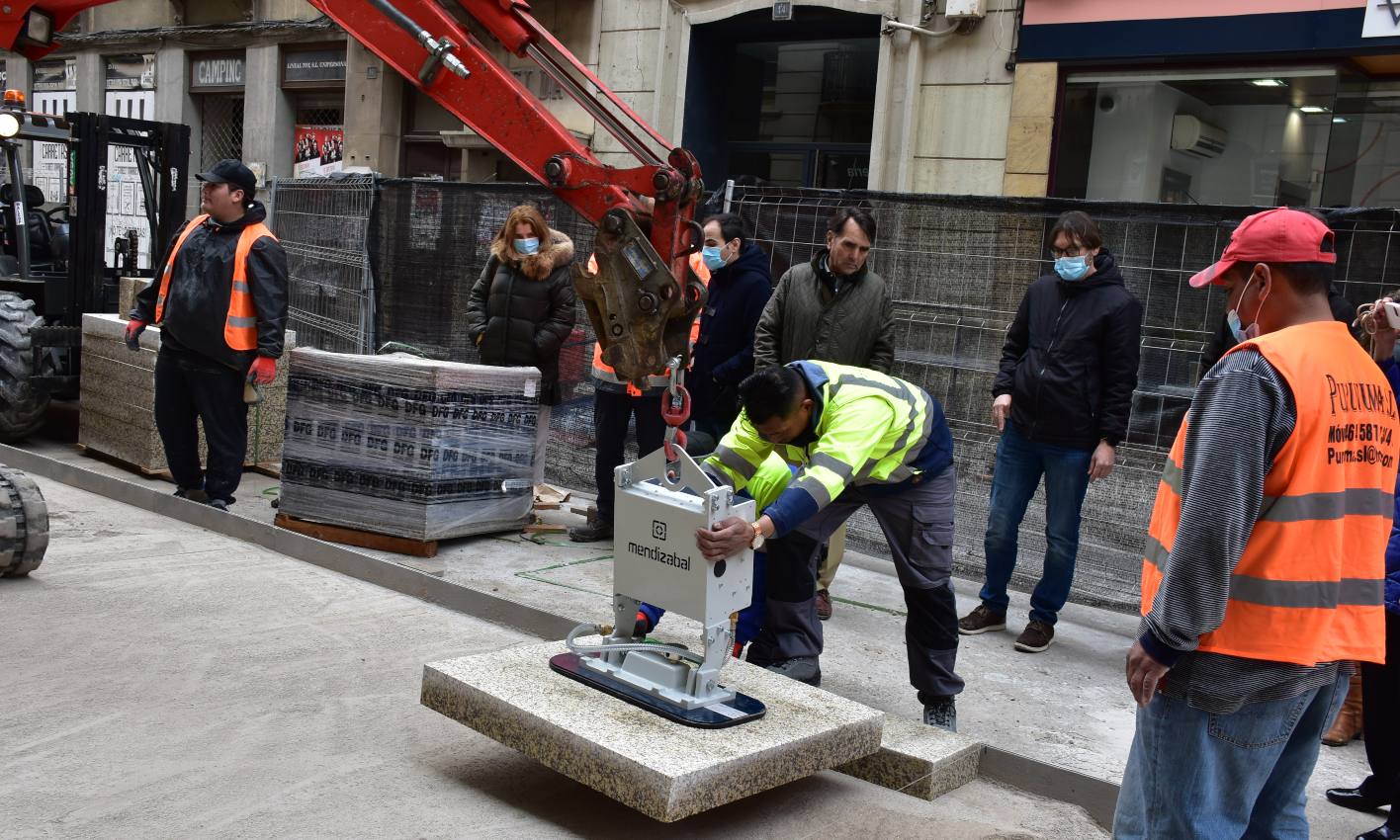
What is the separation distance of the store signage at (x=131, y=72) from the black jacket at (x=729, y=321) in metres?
15.5

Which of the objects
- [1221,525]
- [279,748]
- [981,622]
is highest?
[1221,525]

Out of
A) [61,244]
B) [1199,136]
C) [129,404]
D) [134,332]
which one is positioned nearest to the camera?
[134,332]

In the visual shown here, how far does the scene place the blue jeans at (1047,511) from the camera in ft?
19.5

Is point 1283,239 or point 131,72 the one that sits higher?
point 131,72

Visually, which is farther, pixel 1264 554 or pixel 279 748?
pixel 279 748

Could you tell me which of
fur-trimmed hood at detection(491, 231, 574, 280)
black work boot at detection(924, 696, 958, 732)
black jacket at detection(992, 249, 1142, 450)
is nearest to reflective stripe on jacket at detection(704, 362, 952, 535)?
black work boot at detection(924, 696, 958, 732)

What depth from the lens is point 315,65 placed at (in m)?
17.1

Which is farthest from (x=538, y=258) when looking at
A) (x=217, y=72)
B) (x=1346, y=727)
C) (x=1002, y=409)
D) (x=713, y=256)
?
(x=217, y=72)

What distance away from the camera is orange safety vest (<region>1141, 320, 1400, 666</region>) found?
280cm

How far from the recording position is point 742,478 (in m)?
4.64

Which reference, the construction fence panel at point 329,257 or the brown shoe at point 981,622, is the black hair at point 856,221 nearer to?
the brown shoe at point 981,622

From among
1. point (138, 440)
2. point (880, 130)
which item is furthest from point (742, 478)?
point (880, 130)

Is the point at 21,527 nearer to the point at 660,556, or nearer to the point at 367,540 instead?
the point at 367,540

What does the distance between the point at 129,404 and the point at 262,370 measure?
6.22 ft
